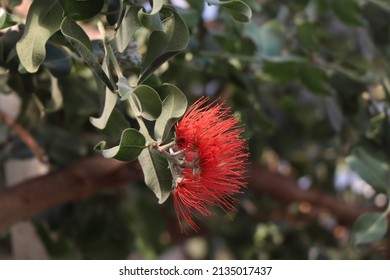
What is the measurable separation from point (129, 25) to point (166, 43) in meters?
0.04

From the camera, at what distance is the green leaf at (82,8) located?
549 mm

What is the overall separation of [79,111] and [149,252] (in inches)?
24.5

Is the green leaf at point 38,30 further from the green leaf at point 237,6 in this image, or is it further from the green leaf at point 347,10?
the green leaf at point 347,10

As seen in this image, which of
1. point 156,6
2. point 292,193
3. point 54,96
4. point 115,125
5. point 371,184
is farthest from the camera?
point 292,193

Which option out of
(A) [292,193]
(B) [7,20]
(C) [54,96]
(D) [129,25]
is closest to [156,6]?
(D) [129,25]

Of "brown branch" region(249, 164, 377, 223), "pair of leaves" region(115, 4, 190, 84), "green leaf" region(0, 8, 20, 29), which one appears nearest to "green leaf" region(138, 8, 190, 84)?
"pair of leaves" region(115, 4, 190, 84)

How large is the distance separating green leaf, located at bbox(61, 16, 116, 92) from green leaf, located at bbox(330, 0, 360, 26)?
1.83 feet

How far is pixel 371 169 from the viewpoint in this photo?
34.4 inches

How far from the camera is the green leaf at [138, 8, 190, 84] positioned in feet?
1.80

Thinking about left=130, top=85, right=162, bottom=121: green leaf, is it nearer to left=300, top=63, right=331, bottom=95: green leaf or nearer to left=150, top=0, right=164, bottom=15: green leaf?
left=150, top=0, right=164, bottom=15: green leaf

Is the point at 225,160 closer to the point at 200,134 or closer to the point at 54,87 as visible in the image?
the point at 200,134

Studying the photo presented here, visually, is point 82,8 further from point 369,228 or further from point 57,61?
point 369,228

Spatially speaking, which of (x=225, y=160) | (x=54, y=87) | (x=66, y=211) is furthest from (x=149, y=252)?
(x=225, y=160)

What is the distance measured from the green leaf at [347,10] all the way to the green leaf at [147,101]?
541 millimetres
